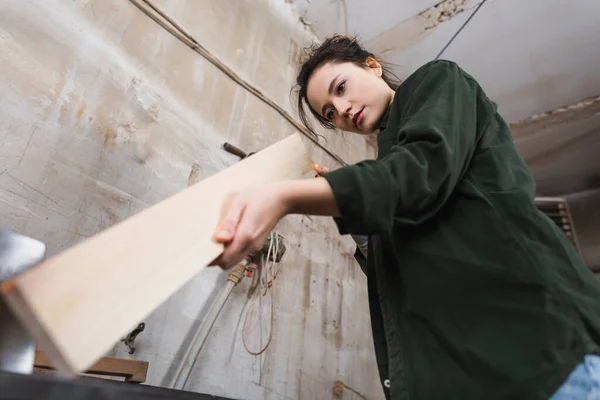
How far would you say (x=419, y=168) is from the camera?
0.50 m

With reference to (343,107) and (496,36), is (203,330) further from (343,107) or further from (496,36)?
(496,36)

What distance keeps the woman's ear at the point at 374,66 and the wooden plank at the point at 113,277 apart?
62 cm

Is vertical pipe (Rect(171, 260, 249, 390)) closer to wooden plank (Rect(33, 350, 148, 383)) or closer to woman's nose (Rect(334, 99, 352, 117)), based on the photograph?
wooden plank (Rect(33, 350, 148, 383))

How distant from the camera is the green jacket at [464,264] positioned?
47 centimetres

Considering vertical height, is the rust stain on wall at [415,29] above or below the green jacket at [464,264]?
above

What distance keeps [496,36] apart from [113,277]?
2349 mm

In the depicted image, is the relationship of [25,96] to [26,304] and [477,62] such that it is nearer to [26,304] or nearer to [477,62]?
[26,304]

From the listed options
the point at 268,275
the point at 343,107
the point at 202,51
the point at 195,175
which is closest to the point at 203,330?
the point at 268,275

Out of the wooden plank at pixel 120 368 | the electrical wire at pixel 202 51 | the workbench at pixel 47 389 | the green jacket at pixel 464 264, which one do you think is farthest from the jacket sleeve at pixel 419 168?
the electrical wire at pixel 202 51

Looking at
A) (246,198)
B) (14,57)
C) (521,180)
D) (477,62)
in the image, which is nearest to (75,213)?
(14,57)

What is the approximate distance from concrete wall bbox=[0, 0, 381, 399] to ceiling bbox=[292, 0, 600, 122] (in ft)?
2.03

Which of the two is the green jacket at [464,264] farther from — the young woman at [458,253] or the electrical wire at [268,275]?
the electrical wire at [268,275]

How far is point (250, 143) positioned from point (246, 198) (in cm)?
112

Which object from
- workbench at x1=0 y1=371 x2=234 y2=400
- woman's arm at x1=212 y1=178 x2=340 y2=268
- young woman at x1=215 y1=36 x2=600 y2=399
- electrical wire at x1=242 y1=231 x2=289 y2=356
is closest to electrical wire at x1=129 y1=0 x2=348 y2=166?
electrical wire at x1=242 y1=231 x2=289 y2=356
